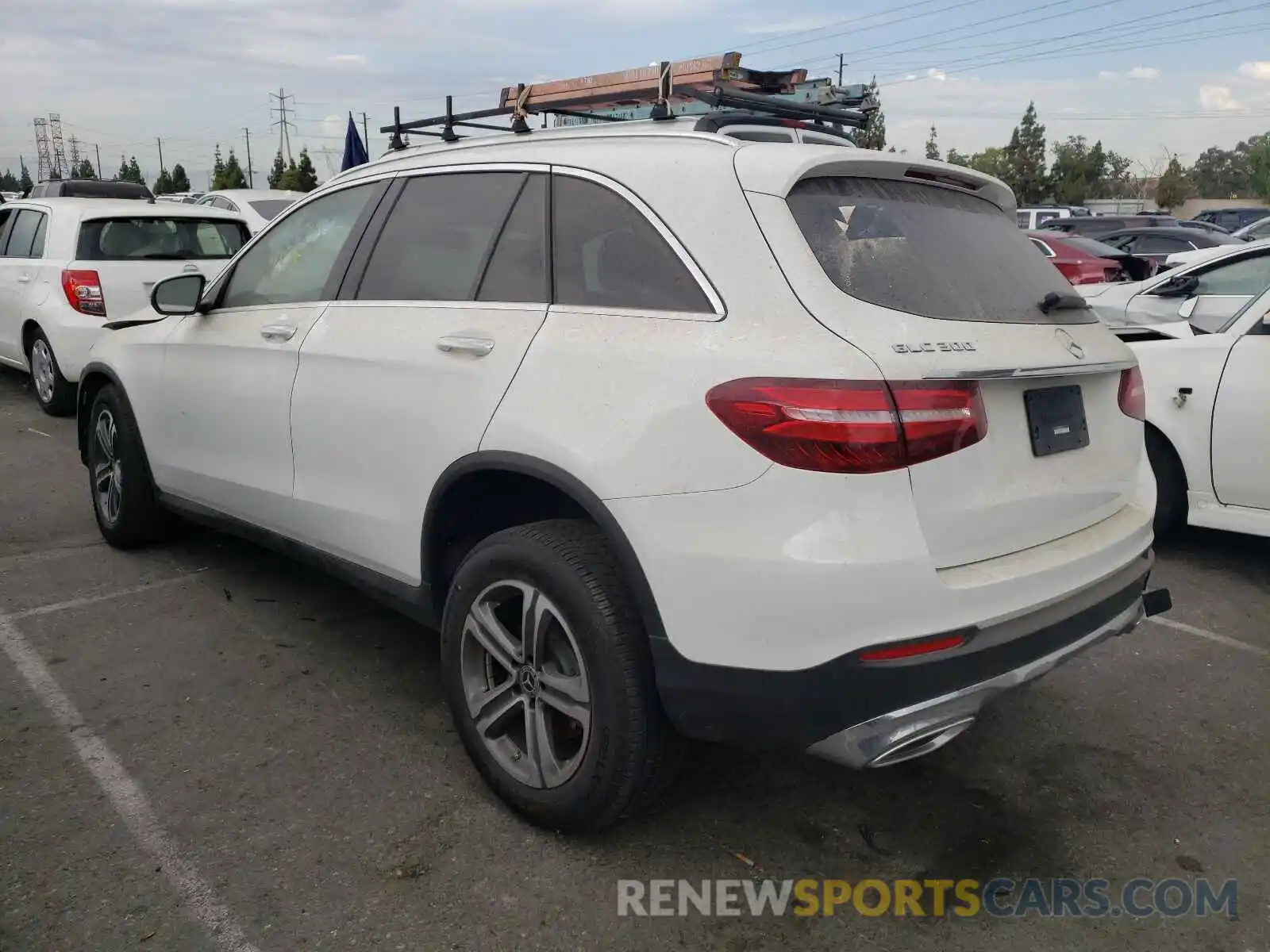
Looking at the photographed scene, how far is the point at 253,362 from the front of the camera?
393cm

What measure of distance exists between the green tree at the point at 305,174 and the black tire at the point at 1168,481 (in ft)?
141

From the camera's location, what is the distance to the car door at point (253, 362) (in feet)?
12.3

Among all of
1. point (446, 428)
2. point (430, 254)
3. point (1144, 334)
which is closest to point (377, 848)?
point (446, 428)

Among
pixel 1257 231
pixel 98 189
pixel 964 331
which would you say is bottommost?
pixel 964 331

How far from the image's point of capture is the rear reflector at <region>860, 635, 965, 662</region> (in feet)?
7.43

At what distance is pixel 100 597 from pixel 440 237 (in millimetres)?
2472

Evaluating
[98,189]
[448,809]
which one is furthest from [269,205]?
[448,809]

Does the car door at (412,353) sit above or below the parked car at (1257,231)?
below

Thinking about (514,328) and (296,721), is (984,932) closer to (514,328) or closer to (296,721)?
(514,328)

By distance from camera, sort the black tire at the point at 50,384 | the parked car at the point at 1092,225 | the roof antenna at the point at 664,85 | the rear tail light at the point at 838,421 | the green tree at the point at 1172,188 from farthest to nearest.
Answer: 1. the green tree at the point at 1172,188
2. the parked car at the point at 1092,225
3. the black tire at the point at 50,384
4. the roof antenna at the point at 664,85
5. the rear tail light at the point at 838,421

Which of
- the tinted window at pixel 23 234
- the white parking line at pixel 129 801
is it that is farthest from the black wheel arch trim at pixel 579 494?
the tinted window at pixel 23 234

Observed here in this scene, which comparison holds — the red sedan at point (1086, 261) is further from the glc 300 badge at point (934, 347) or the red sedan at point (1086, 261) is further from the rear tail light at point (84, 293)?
the glc 300 badge at point (934, 347)

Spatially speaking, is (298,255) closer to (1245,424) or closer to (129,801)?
(129,801)

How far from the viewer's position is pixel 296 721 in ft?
11.4
